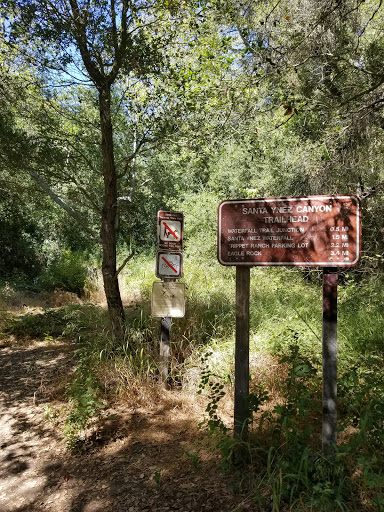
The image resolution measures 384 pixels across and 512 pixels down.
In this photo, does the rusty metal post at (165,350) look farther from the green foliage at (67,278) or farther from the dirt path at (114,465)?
the green foliage at (67,278)

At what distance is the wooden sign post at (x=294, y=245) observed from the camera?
2.60 meters

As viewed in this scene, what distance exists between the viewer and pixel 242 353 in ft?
9.82

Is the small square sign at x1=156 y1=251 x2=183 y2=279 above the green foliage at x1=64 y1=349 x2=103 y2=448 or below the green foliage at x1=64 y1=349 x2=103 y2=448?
above

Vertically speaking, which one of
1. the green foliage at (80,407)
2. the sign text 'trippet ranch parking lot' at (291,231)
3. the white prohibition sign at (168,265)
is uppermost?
the sign text 'trippet ranch parking lot' at (291,231)

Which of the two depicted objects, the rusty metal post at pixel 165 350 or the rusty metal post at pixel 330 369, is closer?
the rusty metal post at pixel 330 369

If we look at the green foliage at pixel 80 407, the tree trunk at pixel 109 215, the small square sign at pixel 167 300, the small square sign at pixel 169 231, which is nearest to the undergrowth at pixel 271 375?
the green foliage at pixel 80 407

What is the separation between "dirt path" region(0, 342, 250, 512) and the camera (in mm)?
2705

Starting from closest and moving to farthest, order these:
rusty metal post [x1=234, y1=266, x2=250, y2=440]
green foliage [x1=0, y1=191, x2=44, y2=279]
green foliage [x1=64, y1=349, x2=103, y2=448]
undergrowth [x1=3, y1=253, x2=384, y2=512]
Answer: undergrowth [x1=3, y1=253, x2=384, y2=512]
rusty metal post [x1=234, y1=266, x2=250, y2=440]
green foliage [x1=64, y1=349, x2=103, y2=448]
green foliage [x1=0, y1=191, x2=44, y2=279]

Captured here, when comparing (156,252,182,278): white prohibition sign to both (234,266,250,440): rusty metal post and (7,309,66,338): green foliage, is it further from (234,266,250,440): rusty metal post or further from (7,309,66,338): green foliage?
(7,309,66,338): green foliage

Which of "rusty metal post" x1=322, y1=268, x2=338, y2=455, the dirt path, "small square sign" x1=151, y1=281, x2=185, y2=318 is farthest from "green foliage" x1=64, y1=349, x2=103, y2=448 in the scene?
"rusty metal post" x1=322, y1=268, x2=338, y2=455

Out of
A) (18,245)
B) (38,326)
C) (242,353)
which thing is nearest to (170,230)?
(242,353)

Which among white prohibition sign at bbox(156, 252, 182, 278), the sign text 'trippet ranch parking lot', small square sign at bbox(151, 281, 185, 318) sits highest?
the sign text 'trippet ranch parking lot'

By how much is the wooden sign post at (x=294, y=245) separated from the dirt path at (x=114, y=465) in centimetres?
53

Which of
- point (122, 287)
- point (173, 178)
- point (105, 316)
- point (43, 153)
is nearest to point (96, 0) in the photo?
point (43, 153)
